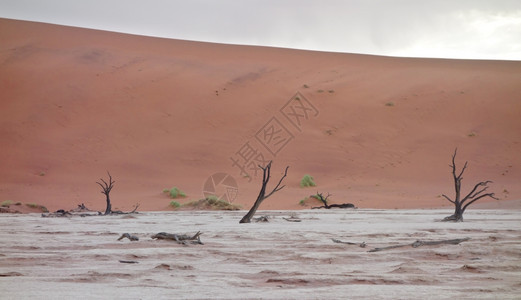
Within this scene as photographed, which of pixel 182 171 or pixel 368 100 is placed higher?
pixel 368 100

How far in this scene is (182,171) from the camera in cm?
2922

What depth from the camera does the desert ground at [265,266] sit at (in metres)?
4.91

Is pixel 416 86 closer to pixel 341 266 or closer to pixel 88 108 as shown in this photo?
pixel 88 108

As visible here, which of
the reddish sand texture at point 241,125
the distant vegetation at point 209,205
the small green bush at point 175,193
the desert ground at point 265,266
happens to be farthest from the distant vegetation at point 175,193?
the desert ground at point 265,266

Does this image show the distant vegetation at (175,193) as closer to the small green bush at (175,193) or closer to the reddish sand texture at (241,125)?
the small green bush at (175,193)

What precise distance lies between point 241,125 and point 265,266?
27.9 meters

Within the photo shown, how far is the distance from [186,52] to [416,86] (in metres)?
16.2

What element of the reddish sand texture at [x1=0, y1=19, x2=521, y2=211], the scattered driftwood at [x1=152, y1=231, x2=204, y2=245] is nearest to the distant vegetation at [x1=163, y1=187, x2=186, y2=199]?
the reddish sand texture at [x1=0, y1=19, x2=521, y2=211]

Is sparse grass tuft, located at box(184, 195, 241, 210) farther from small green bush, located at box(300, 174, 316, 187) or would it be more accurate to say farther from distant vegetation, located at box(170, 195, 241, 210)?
small green bush, located at box(300, 174, 316, 187)

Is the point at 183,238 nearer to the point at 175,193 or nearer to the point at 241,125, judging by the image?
the point at 175,193

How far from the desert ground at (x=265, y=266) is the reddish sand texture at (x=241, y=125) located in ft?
37.5

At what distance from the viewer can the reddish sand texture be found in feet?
89.0

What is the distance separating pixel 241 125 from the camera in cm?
3438

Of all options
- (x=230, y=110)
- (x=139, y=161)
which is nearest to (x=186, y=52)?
(x=230, y=110)
